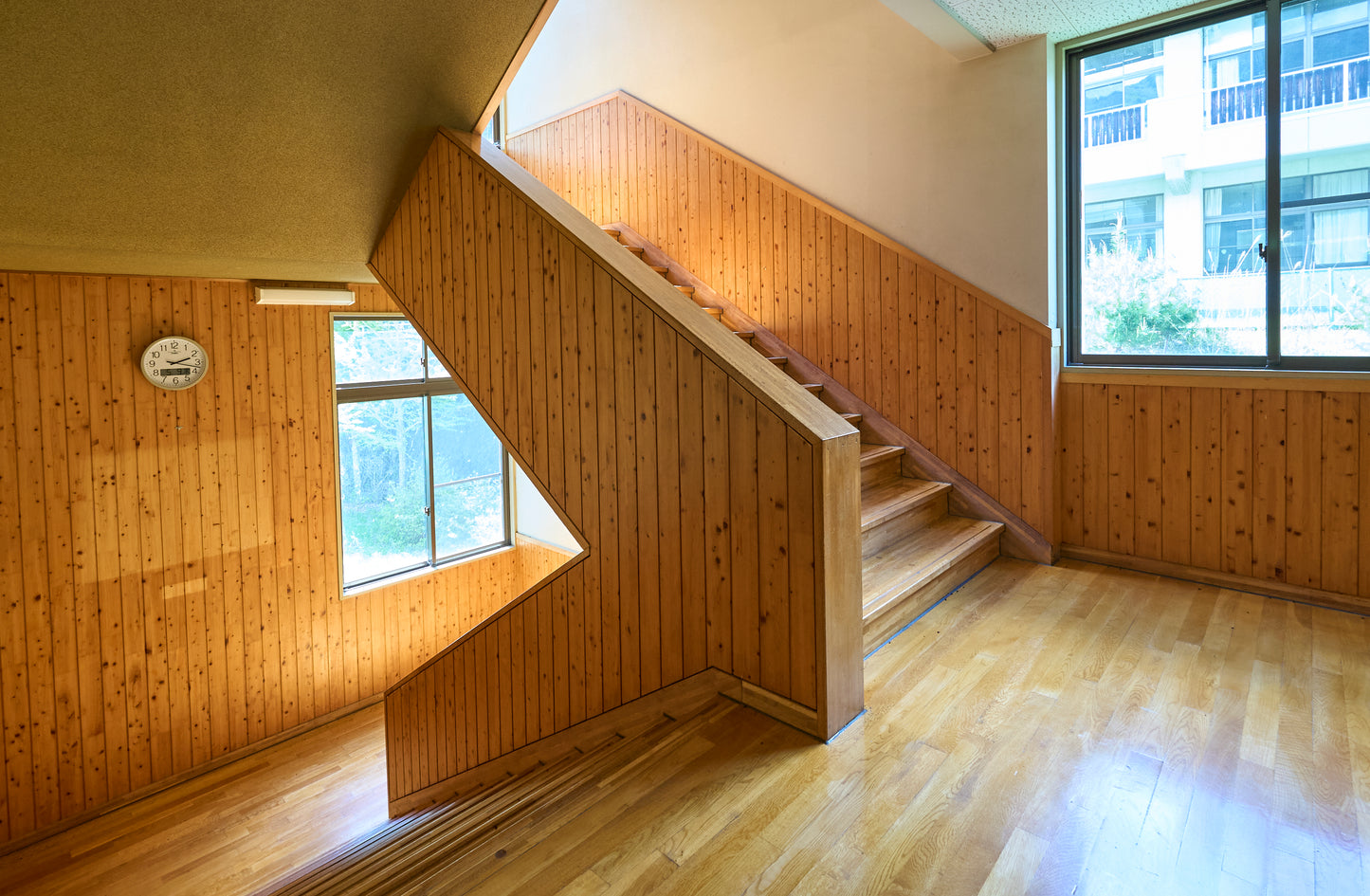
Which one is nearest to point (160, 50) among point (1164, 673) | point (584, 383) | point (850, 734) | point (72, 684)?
point (584, 383)

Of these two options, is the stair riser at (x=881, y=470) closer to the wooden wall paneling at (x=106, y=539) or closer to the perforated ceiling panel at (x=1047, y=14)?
the perforated ceiling panel at (x=1047, y=14)

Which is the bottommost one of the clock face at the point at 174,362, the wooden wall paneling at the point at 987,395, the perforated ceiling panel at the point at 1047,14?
the wooden wall paneling at the point at 987,395

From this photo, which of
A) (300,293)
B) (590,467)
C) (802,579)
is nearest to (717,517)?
(802,579)

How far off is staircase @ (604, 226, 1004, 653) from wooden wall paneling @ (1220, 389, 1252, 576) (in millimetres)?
894

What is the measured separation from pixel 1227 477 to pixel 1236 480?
0.03m

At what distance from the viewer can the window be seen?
216 inches

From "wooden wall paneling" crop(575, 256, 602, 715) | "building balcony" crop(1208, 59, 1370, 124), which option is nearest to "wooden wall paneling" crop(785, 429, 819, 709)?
"wooden wall paneling" crop(575, 256, 602, 715)

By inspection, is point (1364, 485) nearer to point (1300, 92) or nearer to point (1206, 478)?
point (1206, 478)

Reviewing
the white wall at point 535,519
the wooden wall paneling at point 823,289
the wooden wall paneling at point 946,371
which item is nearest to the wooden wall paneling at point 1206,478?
the wooden wall paneling at point 946,371

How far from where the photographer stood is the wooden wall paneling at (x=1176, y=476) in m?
3.32

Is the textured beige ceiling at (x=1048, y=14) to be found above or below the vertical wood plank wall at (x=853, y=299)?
above

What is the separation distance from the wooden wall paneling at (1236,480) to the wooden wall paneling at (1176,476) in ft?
0.43

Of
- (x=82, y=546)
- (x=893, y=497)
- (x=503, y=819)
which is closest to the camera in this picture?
(x=503, y=819)

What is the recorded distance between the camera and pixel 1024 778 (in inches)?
73.4
